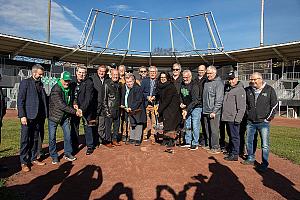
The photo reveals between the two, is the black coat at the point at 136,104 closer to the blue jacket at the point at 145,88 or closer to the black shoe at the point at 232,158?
the blue jacket at the point at 145,88

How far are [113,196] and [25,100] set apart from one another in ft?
8.88

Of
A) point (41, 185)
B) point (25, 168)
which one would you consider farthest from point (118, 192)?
point (25, 168)

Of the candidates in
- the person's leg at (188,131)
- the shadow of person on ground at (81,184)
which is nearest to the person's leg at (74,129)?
the shadow of person on ground at (81,184)

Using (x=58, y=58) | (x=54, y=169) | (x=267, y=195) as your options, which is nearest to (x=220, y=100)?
(x=267, y=195)

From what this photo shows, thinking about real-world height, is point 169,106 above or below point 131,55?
below

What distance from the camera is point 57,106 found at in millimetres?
5637

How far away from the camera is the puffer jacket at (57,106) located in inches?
221

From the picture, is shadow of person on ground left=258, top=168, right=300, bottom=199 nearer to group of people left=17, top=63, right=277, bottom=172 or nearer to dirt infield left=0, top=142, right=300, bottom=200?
dirt infield left=0, top=142, right=300, bottom=200

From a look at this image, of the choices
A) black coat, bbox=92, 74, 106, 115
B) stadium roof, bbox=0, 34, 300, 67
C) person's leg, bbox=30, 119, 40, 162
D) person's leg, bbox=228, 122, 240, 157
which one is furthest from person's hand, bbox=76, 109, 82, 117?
stadium roof, bbox=0, 34, 300, 67

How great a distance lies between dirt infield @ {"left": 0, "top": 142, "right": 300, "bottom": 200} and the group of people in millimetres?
394

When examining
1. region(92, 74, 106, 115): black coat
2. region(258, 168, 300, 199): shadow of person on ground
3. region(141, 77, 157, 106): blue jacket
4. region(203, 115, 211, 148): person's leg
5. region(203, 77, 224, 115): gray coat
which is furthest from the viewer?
region(141, 77, 157, 106): blue jacket

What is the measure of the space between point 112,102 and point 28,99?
2346 millimetres

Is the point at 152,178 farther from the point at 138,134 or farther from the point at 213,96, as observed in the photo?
the point at 213,96

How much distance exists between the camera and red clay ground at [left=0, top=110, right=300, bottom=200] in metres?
4.25
